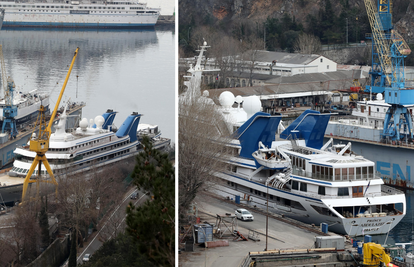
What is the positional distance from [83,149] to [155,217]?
13.4 ft

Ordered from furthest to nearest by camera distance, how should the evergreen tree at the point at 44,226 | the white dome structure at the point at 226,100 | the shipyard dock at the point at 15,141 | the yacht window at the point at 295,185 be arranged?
the white dome structure at the point at 226,100 → the yacht window at the point at 295,185 → the shipyard dock at the point at 15,141 → the evergreen tree at the point at 44,226

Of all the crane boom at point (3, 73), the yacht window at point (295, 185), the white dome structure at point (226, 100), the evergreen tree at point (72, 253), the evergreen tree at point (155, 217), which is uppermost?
the crane boom at point (3, 73)

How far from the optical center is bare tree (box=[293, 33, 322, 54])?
35812mm

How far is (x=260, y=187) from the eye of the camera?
591 inches

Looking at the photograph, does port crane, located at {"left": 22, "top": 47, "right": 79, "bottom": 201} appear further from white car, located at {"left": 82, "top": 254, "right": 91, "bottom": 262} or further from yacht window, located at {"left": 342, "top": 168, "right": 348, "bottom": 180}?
yacht window, located at {"left": 342, "top": 168, "right": 348, "bottom": 180}

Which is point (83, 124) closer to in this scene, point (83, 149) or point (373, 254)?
point (83, 149)

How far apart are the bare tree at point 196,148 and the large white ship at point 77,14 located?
2457mm

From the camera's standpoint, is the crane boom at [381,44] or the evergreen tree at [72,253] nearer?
the evergreen tree at [72,253]

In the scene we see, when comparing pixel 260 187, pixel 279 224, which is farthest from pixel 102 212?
pixel 260 187

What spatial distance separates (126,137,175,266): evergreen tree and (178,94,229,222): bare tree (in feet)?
9.29

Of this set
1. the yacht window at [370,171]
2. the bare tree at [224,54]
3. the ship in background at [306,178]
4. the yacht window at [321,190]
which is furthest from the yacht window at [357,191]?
the bare tree at [224,54]

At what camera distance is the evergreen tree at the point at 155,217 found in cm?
852

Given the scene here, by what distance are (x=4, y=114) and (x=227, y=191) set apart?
18.6ft

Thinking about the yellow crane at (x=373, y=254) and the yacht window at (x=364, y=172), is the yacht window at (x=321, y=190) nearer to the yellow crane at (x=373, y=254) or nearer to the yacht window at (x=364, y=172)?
the yacht window at (x=364, y=172)
